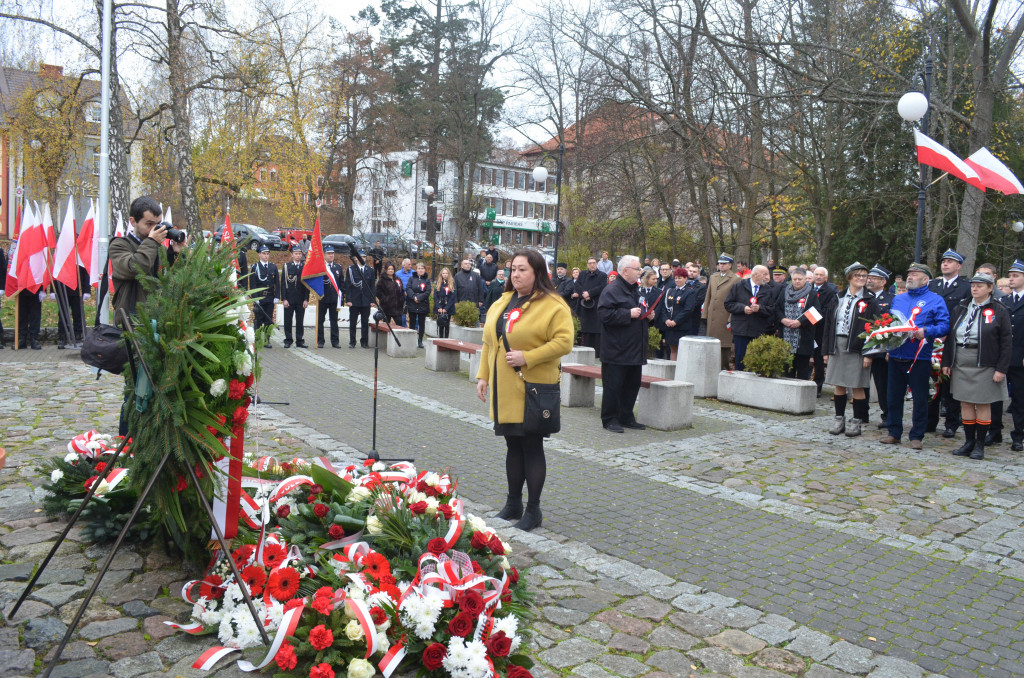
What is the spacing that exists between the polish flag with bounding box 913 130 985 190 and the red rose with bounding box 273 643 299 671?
1102 centimetres

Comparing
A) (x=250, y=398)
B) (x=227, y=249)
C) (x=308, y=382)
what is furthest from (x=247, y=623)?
(x=308, y=382)

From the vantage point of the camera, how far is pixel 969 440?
8.66 m

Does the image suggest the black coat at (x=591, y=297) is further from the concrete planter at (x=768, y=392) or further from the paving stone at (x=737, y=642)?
the paving stone at (x=737, y=642)

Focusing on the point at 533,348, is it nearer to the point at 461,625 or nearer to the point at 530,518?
the point at 530,518

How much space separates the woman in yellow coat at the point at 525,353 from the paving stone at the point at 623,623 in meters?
1.36

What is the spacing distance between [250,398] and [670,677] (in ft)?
8.41

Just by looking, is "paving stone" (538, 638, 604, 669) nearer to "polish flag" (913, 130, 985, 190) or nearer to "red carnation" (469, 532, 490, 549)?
"red carnation" (469, 532, 490, 549)

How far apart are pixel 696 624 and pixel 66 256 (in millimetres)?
13491

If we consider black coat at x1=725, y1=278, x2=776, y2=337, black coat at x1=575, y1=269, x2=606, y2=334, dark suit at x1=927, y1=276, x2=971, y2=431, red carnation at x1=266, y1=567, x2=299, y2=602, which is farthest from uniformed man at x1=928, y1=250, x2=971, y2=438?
red carnation at x1=266, y1=567, x2=299, y2=602

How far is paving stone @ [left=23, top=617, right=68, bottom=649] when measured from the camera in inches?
143

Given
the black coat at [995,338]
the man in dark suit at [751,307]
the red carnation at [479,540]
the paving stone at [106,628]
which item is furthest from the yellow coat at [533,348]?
the man in dark suit at [751,307]

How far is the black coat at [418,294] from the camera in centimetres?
1701

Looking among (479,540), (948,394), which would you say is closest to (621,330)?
(948,394)

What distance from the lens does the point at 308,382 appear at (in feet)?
39.6
